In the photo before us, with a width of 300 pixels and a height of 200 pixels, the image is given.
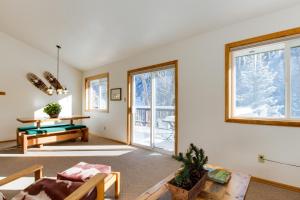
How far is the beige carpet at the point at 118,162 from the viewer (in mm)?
2273

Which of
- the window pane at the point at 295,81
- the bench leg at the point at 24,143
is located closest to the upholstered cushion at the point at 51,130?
the bench leg at the point at 24,143

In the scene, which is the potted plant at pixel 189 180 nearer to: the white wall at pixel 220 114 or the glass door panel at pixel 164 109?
the white wall at pixel 220 114

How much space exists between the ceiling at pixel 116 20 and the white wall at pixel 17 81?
44 centimetres

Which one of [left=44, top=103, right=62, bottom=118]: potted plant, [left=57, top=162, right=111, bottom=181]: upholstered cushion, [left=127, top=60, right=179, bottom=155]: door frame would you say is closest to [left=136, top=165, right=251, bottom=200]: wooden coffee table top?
[left=57, top=162, right=111, bottom=181]: upholstered cushion

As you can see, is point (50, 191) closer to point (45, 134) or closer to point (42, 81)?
point (45, 134)

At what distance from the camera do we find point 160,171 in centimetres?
293

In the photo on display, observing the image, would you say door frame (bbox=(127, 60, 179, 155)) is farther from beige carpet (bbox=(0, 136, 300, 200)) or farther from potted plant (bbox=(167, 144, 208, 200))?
potted plant (bbox=(167, 144, 208, 200))

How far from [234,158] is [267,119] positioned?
0.78m

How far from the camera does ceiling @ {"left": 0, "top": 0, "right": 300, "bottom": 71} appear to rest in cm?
256

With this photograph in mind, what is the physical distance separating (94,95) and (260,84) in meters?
5.08

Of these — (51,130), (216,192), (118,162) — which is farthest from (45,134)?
(216,192)

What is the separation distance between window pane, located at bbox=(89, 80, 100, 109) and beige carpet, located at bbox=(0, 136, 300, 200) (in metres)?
1.71

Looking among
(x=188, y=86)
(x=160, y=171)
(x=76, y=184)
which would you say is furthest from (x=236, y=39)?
(x=76, y=184)

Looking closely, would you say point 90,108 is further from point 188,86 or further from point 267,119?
point 267,119
